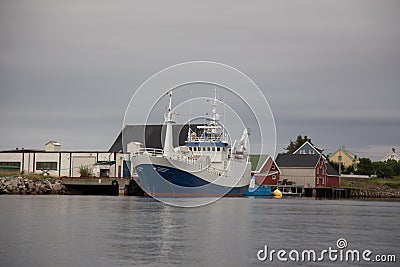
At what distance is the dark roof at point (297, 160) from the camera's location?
9481 centimetres

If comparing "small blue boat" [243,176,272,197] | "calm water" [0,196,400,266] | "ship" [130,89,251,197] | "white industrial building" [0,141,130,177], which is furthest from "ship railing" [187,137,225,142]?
"calm water" [0,196,400,266]

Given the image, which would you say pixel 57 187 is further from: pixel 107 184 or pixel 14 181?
pixel 107 184

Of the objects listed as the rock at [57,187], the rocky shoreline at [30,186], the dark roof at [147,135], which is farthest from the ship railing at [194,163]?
the dark roof at [147,135]

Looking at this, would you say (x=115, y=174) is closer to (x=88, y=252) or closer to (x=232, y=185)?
(x=232, y=185)

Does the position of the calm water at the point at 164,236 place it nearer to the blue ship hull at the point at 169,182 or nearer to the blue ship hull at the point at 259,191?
the blue ship hull at the point at 169,182

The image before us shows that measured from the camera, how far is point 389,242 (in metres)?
28.4

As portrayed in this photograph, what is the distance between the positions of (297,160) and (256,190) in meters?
14.3

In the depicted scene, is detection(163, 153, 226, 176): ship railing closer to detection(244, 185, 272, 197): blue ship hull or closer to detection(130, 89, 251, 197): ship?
detection(130, 89, 251, 197): ship

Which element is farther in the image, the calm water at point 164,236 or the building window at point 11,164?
the building window at point 11,164

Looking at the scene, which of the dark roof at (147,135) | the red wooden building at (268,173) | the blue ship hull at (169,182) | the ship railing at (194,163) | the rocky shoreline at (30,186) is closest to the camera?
the blue ship hull at (169,182)

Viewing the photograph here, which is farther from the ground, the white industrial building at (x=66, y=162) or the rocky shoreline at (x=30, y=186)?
the white industrial building at (x=66, y=162)

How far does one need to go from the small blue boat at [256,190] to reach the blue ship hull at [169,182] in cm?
1633

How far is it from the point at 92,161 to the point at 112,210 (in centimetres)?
3355

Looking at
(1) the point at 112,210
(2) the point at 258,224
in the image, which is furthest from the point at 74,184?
(2) the point at 258,224
